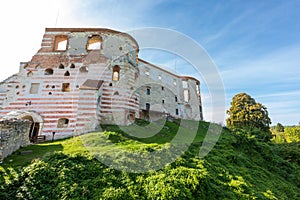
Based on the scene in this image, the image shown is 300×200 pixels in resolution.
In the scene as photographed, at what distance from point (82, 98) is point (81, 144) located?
17.9 ft

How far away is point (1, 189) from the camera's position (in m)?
6.54

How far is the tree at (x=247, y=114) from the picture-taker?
27.9 meters

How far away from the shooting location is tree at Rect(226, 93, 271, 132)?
27.9m

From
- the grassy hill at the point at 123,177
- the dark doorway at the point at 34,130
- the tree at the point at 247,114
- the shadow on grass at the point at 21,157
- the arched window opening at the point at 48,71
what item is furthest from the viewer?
the tree at the point at 247,114

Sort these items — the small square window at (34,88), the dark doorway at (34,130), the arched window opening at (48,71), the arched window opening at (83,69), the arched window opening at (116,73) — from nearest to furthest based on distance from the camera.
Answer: the dark doorway at (34,130) < the small square window at (34,88) < the arched window opening at (48,71) < the arched window opening at (83,69) < the arched window opening at (116,73)

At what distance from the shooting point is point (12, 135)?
10375 mm

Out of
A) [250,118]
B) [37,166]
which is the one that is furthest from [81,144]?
[250,118]

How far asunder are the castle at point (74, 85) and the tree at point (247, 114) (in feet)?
67.5

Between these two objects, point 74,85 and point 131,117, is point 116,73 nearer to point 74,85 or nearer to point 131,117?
point 74,85

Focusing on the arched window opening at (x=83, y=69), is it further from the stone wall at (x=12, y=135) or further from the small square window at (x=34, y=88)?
the stone wall at (x=12, y=135)

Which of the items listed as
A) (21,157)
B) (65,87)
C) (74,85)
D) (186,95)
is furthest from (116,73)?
(186,95)

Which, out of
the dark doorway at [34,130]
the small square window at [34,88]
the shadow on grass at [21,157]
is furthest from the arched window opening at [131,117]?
the small square window at [34,88]

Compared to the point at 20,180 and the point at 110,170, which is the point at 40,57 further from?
the point at 110,170

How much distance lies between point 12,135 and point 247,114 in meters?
31.6
